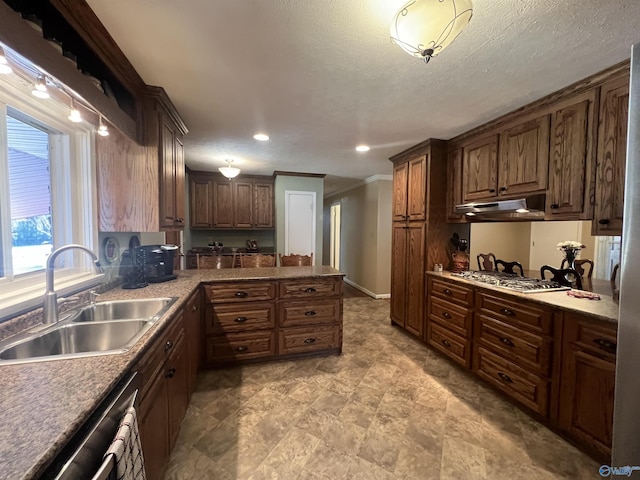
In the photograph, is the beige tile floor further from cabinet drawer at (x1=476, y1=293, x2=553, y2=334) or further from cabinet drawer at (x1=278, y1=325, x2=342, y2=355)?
cabinet drawer at (x1=476, y1=293, x2=553, y2=334)

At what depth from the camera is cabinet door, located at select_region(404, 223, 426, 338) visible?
318cm

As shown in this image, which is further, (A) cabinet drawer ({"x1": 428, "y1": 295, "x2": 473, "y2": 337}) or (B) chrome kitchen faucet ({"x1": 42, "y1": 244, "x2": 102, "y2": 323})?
(A) cabinet drawer ({"x1": 428, "y1": 295, "x2": 473, "y2": 337})

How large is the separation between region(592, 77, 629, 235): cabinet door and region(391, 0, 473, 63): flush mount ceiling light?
1381 millimetres

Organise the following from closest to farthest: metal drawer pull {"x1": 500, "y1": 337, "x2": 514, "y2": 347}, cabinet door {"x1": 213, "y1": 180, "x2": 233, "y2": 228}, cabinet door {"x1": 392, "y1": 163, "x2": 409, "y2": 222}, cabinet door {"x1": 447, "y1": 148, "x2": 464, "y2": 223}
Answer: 1. metal drawer pull {"x1": 500, "y1": 337, "x2": 514, "y2": 347}
2. cabinet door {"x1": 447, "y1": 148, "x2": 464, "y2": 223}
3. cabinet door {"x1": 392, "y1": 163, "x2": 409, "y2": 222}
4. cabinet door {"x1": 213, "y1": 180, "x2": 233, "y2": 228}

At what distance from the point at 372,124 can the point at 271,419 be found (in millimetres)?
2661

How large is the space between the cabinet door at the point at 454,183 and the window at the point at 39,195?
128 inches

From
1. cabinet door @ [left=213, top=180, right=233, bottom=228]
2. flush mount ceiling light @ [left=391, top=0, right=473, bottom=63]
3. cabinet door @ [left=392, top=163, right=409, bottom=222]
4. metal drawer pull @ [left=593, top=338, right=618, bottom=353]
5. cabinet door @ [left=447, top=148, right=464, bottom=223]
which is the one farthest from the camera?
cabinet door @ [left=213, top=180, right=233, bottom=228]

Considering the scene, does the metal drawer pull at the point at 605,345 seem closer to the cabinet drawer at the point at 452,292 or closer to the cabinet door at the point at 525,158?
the cabinet drawer at the point at 452,292

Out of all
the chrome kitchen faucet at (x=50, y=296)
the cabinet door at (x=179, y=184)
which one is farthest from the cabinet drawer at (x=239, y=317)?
the chrome kitchen faucet at (x=50, y=296)

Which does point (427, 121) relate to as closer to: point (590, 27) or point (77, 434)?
point (590, 27)

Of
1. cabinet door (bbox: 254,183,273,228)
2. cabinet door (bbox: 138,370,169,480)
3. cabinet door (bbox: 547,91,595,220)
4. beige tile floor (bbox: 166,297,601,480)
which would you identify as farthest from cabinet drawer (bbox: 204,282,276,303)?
cabinet door (bbox: 254,183,273,228)

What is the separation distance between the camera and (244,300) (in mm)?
2584

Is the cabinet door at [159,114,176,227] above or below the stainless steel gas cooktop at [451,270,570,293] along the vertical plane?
above

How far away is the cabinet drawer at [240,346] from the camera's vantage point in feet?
8.39
